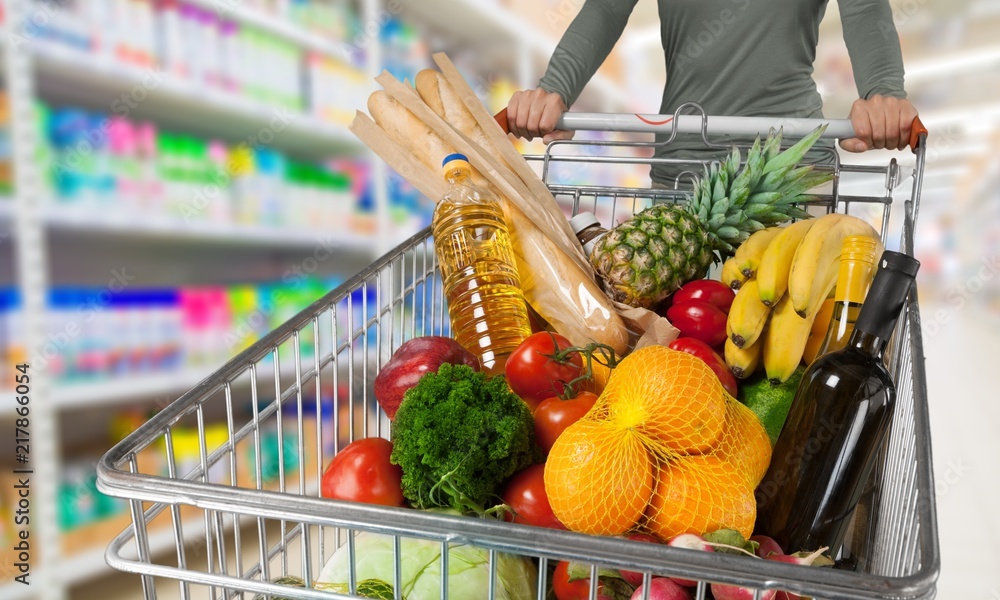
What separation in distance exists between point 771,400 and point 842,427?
0.27 m

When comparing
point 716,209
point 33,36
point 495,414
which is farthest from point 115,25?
point 495,414

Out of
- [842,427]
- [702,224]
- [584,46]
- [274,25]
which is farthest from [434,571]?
[274,25]

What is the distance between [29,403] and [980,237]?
11.6 m

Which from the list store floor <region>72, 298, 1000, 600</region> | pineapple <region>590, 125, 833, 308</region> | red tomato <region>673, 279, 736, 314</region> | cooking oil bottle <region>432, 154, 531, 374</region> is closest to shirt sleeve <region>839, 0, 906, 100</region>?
pineapple <region>590, 125, 833, 308</region>

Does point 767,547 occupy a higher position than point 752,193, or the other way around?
point 752,193

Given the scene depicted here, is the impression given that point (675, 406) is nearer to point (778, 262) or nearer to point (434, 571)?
point (434, 571)

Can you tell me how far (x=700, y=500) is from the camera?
557mm

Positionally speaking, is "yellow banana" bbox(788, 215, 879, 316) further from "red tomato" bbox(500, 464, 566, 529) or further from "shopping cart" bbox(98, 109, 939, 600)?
"red tomato" bbox(500, 464, 566, 529)

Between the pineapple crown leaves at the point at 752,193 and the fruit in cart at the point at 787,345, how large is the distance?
0.24 meters

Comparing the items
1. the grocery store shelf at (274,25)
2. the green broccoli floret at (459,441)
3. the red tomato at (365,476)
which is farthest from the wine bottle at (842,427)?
the grocery store shelf at (274,25)

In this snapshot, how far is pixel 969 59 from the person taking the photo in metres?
5.82

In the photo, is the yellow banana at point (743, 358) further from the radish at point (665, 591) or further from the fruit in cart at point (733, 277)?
the radish at point (665, 591)

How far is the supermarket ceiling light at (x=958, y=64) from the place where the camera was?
18.7ft

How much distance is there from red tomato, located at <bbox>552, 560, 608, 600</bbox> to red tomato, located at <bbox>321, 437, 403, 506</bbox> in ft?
0.58
